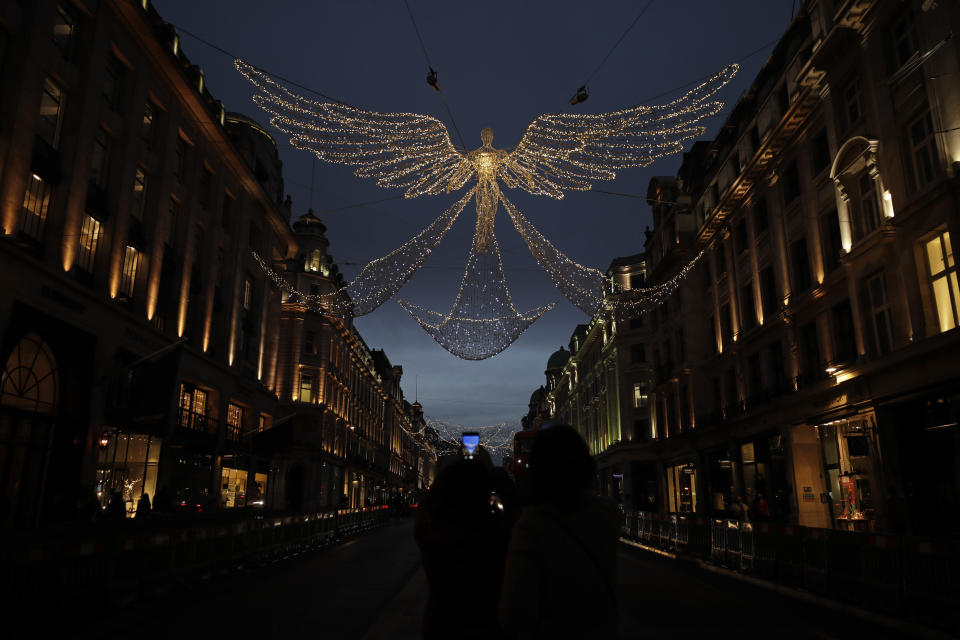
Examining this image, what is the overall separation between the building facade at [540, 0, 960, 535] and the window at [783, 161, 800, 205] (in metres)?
0.07

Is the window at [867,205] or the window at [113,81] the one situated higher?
the window at [113,81]

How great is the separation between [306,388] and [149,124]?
95.8 ft

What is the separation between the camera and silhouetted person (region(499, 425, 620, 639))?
2465 millimetres

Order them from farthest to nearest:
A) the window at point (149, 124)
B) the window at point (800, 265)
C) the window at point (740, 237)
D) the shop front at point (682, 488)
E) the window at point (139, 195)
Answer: the shop front at point (682, 488)
the window at point (740, 237)
the window at point (149, 124)
the window at point (800, 265)
the window at point (139, 195)

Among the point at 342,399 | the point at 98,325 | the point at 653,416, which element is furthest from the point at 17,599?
the point at 342,399

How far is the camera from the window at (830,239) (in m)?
22.2

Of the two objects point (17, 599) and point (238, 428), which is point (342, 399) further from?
point (17, 599)

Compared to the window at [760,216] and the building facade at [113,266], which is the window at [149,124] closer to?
the building facade at [113,266]

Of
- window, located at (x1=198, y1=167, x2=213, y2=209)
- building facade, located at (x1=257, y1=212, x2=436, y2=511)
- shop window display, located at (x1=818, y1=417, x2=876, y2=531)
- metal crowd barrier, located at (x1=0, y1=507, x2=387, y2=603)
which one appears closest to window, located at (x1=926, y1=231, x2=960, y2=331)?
shop window display, located at (x1=818, y1=417, x2=876, y2=531)

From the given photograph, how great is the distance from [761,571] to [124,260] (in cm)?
2220

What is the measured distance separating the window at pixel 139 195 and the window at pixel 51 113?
4652 millimetres

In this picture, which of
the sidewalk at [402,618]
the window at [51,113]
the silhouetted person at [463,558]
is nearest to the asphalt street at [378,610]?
the sidewalk at [402,618]

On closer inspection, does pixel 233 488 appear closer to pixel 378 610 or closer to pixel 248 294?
pixel 248 294

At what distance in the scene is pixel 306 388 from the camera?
171 ft
